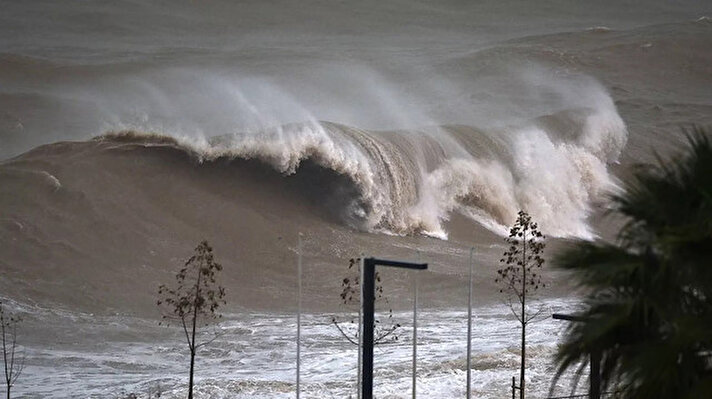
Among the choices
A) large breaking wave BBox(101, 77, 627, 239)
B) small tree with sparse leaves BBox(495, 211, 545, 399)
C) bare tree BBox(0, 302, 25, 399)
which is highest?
large breaking wave BBox(101, 77, 627, 239)

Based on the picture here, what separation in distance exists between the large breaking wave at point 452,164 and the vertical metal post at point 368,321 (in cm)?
1995

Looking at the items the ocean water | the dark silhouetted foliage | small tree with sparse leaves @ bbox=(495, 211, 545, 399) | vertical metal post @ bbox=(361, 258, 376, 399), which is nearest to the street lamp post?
vertical metal post @ bbox=(361, 258, 376, 399)

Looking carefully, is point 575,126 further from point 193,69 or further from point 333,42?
point 333,42

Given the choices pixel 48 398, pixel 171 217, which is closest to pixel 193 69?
pixel 171 217

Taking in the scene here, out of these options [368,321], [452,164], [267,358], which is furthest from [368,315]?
[452,164]

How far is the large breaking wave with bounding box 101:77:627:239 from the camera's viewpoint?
97.2 ft

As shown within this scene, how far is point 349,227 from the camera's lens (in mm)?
28156

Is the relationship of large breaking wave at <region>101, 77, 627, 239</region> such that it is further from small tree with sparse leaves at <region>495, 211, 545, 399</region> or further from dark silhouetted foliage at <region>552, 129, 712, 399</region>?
dark silhouetted foliage at <region>552, 129, 712, 399</region>

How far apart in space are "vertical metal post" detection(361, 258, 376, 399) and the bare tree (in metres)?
6.54

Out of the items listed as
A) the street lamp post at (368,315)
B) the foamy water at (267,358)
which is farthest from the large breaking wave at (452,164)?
the street lamp post at (368,315)

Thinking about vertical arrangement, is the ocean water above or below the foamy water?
above

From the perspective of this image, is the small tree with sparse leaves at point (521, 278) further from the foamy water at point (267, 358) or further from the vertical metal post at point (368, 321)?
the vertical metal post at point (368, 321)

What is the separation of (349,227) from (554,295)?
21.2 ft

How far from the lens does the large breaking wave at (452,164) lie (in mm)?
29641
